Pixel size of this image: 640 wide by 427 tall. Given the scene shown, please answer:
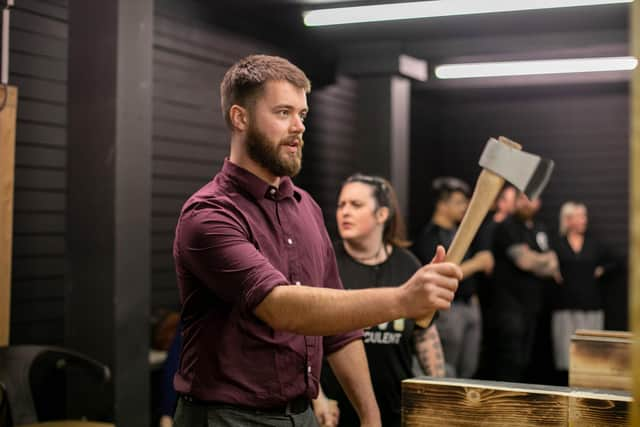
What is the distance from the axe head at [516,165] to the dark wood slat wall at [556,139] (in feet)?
25.3

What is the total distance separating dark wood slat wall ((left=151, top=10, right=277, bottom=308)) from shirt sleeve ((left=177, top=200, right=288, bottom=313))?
11.9 feet

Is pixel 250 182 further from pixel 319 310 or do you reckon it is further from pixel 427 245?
pixel 427 245

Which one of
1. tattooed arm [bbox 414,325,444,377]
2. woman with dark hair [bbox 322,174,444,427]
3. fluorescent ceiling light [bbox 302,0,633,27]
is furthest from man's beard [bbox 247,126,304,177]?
fluorescent ceiling light [bbox 302,0,633,27]

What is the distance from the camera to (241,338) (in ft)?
6.07

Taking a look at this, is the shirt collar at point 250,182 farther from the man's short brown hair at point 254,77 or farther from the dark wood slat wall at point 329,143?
the dark wood slat wall at point 329,143

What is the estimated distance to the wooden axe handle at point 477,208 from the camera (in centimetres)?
153

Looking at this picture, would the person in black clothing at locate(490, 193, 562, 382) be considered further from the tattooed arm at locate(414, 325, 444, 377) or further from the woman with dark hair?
the tattooed arm at locate(414, 325, 444, 377)

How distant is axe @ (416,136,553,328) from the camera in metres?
1.50

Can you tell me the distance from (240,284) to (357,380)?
679mm

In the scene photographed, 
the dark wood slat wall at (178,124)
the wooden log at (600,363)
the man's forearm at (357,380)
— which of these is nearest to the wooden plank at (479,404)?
the wooden log at (600,363)

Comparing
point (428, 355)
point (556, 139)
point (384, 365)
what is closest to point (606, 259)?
point (556, 139)

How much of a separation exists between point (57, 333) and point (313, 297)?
10.7 feet

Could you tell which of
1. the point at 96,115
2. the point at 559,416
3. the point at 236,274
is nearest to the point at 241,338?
the point at 236,274

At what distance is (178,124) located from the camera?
219 inches
